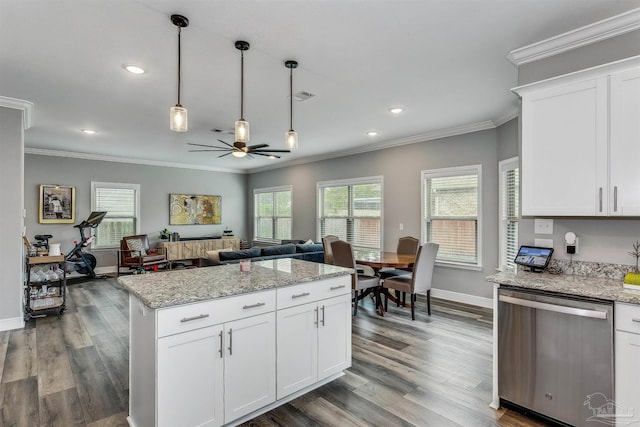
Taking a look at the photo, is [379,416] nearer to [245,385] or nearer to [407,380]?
[407,380]

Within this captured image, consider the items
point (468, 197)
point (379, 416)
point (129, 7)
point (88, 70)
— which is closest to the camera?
point (129, 7)

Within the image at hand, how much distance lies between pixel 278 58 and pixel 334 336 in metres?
2.41

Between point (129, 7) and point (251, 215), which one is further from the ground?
point (129, 7)

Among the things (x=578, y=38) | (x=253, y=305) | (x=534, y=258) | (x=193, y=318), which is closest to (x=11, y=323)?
(x=193, y=318)

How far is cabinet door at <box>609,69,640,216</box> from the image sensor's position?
6.88 ft

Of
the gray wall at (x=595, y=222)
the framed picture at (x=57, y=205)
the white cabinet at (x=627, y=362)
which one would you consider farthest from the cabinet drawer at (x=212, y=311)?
the framed picture at (x=57, y=205)

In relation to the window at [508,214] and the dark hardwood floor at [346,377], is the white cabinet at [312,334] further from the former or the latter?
the window at [508,214]

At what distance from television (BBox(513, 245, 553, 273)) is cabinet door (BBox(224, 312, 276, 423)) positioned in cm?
201

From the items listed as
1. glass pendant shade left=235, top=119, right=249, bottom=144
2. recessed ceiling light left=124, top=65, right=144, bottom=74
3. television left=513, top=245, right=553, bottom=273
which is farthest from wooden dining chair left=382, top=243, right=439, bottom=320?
recessed ceiling light left=124, top=65, right=144, bottom=74

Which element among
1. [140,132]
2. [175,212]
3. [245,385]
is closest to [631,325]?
[245,385]

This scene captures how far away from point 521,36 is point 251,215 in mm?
8181

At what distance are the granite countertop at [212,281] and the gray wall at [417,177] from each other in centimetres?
303

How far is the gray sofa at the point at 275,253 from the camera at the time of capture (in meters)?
4.74

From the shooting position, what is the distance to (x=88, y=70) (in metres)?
3.03
